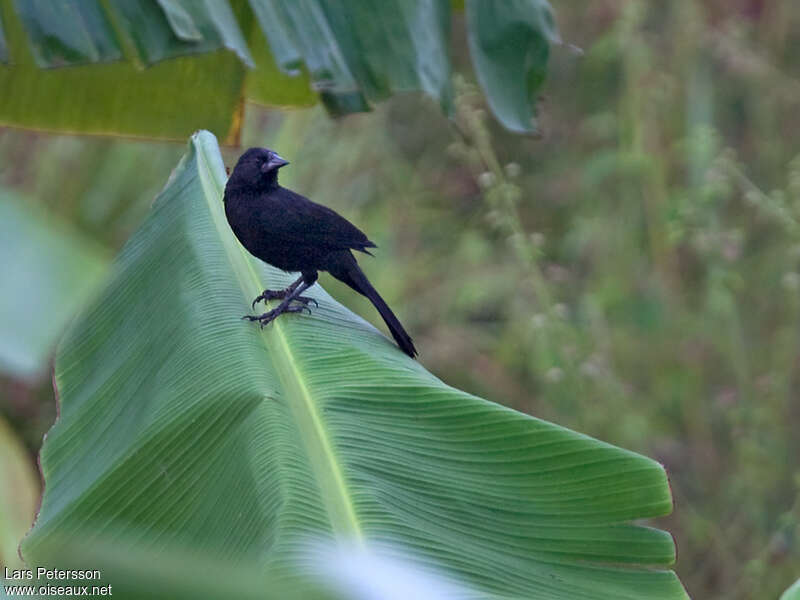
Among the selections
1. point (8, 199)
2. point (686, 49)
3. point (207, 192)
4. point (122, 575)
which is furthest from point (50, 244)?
point (686, 49)

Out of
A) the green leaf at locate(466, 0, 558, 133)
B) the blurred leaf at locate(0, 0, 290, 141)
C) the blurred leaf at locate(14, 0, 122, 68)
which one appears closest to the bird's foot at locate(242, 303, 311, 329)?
the blurred leaf at locate(14, 0, 122, 68)

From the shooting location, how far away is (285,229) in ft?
8.59

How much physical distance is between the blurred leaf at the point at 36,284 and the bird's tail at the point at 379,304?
2.56ft

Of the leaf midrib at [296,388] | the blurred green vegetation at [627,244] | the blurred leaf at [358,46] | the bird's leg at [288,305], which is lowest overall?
the blurred green vegetation at [627,244]

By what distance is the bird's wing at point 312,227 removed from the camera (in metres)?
2.61

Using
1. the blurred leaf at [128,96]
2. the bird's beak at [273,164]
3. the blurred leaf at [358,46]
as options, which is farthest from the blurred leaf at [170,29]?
the blurred leaf at [128,96]

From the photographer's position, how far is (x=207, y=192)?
2.77 m

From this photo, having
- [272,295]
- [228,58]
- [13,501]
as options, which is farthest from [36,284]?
[272,295]

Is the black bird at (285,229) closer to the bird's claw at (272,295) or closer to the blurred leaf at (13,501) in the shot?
the bird's claw at (272,295)

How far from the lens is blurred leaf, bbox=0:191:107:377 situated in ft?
9.41

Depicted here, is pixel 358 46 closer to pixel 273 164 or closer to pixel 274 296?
pixel 273 164

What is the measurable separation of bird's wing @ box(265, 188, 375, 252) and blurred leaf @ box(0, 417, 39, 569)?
131 centimetres

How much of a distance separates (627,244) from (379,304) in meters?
2.92

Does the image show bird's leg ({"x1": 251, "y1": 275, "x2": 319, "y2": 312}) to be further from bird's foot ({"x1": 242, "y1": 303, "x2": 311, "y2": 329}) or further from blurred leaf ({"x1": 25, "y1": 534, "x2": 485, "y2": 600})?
blurred leaf ({"x1": 25, "y1": 534, "x2": 485, "y2": 600})
